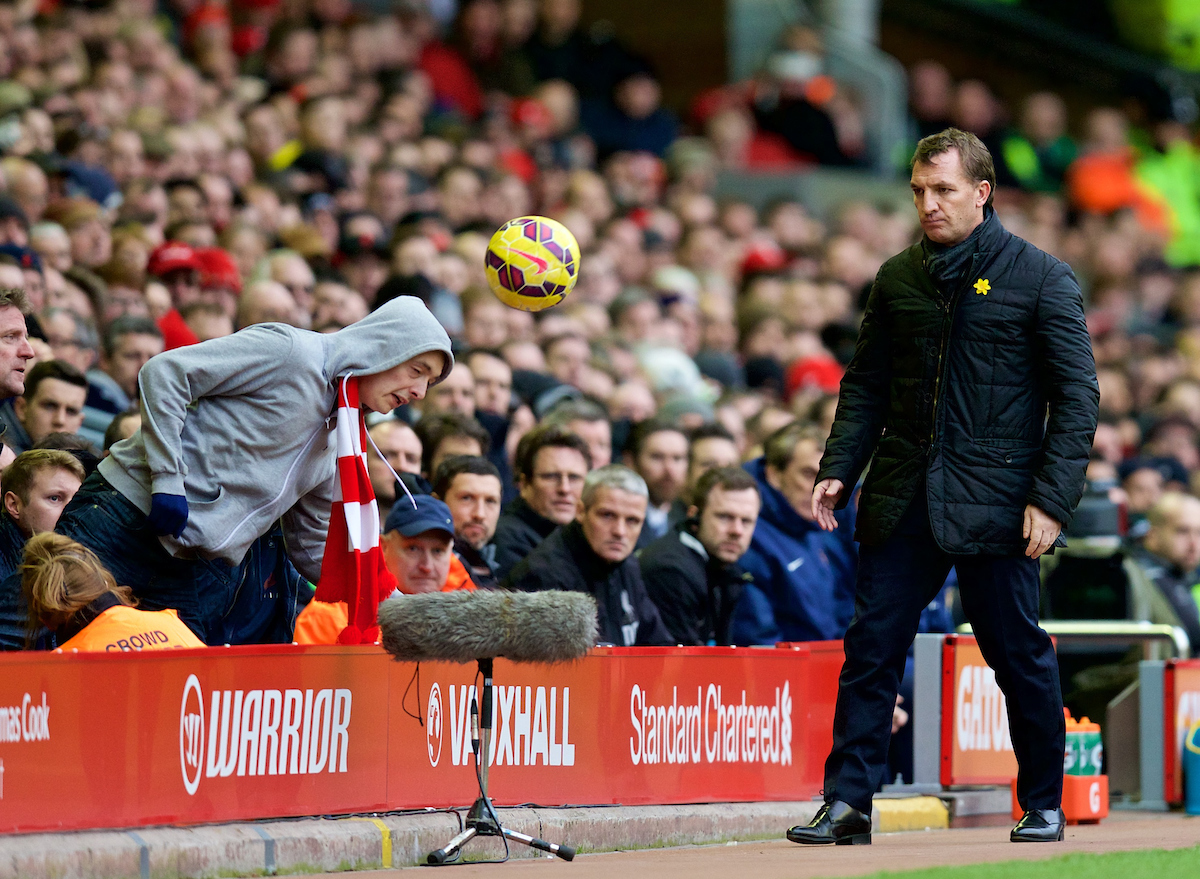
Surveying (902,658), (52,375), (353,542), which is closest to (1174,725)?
(902,658)

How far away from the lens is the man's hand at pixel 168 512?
6.43 meters

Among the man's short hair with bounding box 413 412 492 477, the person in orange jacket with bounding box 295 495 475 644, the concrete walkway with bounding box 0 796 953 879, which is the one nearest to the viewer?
the concrete walkway with bounding box 0 796 953 879

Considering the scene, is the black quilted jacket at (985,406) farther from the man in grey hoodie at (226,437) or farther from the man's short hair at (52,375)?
the man's short hair at (52,375)

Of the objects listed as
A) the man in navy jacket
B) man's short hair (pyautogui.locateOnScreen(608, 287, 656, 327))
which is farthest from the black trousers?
man's short hair (pyautogui.locateOnScreen(608, 287, 656, 327))

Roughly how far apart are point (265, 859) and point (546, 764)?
1.43 metres

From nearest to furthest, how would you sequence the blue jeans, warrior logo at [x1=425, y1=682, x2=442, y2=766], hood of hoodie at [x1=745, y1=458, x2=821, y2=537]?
the blue jeans
warrior logo at [x1=425, y1=682, x2=442, y2=766]
hood of hoodie at [x1=745, y1=458, x2=821, y2=537]

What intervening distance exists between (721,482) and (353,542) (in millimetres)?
3141

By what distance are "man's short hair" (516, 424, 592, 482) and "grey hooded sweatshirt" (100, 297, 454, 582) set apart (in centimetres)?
285

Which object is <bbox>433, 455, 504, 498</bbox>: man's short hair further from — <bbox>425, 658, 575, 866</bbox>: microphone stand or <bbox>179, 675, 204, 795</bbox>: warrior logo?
<bbox>179, 675, 204, 795</bbox>: warrior logo

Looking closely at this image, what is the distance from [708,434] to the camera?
36.5ft

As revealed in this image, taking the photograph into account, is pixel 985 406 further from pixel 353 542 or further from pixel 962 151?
pixel 353 542

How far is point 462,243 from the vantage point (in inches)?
548

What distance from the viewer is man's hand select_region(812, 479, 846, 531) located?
22.6 ft

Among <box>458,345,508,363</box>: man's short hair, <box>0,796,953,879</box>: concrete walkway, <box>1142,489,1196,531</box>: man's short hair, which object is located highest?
<box>458,345,508,363</box>: man's short hair
